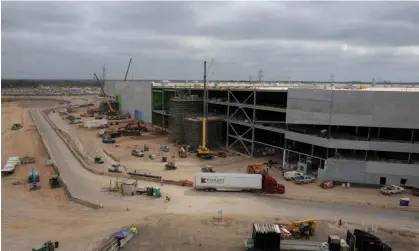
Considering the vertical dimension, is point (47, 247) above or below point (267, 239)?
below

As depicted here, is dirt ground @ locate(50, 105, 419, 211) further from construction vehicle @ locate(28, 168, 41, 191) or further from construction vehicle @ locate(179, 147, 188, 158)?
construction vehicle @ locate(28, 168, 41, 191)

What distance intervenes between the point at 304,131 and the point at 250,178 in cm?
1403

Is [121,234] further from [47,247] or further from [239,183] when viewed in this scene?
[239,183]

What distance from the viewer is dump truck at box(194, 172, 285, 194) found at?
133 ft

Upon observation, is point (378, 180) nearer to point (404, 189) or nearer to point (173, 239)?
point (404, 189)

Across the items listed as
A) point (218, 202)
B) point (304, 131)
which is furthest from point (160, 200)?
point (304, 131)

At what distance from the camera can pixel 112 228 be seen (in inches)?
1206

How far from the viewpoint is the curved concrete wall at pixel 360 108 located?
43125 mm

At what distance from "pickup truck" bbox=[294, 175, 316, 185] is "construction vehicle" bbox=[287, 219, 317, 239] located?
14088 millimetres

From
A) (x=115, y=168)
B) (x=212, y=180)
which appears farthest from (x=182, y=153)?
(x=212, y=180)

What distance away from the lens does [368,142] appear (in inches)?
1753

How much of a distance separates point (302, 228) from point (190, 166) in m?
25.8

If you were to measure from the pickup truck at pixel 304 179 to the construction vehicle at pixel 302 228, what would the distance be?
14.1 metres

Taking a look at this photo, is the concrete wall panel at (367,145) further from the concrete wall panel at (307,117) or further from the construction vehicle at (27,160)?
the construction vehicle at (27,160)
